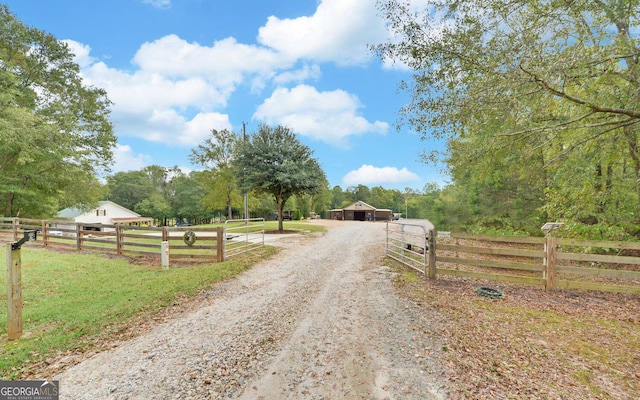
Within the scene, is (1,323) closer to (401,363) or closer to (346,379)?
(346,379)

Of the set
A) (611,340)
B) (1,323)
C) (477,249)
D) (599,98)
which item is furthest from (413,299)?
Result: (1,323)

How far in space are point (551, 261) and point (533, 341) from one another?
126 inches

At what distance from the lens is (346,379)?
276 cm

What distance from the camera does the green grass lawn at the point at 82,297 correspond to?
3.53m

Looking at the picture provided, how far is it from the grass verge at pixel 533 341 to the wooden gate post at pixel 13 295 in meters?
6.02

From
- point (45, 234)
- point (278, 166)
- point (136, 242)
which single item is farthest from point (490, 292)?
point (45, 234)

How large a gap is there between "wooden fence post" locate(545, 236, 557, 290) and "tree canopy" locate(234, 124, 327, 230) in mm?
13036

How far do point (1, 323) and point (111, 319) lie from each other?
1758 millimetres

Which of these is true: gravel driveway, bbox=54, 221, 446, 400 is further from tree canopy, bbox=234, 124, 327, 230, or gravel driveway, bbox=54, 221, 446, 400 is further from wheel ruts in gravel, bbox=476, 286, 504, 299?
tree canopy, bbox=234, 124, 327, 230

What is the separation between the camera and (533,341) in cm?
360

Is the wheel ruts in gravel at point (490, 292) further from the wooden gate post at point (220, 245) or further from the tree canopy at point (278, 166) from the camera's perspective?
the tree canopy at point (278, 166)

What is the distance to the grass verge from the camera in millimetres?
2675

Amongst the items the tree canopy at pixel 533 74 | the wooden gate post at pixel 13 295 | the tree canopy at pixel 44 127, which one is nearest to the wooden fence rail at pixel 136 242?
the wooden gate post at pixel 13 295

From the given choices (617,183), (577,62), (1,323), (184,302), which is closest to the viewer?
(1,323)
